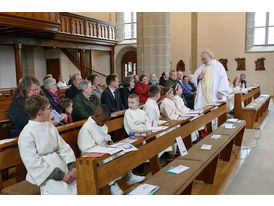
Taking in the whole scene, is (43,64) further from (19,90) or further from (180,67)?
(19,90)

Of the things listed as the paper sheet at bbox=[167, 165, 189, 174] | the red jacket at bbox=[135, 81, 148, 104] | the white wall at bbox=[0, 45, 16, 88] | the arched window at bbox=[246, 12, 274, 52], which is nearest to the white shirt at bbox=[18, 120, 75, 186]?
the paper sheet at bbox=[167, 165, 189, 174]

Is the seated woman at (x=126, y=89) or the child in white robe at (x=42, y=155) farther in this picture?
the seated woman at (x=126, y=89)

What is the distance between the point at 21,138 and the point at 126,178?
159 cm

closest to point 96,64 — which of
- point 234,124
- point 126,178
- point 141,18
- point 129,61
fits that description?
point 129,61

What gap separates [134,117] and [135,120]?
0.05 meters

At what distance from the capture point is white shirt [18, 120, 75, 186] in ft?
8.96

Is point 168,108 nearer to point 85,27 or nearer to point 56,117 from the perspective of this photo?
point 56,117

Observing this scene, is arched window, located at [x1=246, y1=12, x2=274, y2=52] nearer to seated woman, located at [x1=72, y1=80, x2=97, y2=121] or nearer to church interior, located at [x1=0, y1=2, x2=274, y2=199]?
church interior, located at [x1=0, y1=2, x2=274, y2=199]

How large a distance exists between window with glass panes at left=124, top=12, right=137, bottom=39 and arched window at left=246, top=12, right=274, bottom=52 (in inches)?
276

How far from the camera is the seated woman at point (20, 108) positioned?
12.1 feet

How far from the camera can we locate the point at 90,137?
3533 millimetres

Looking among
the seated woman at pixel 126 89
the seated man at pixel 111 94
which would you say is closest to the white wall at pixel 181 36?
the seated woman at pixel 126 89

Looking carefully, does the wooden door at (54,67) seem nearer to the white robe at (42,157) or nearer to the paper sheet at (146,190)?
the white robe at (42,157)

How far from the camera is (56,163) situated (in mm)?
2936
